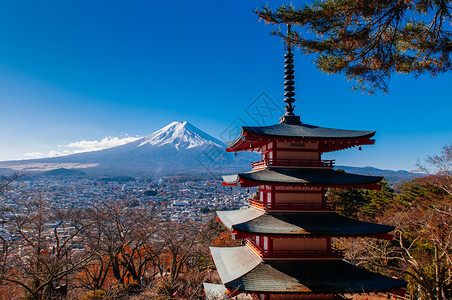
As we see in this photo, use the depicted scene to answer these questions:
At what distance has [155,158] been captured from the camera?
123875mm

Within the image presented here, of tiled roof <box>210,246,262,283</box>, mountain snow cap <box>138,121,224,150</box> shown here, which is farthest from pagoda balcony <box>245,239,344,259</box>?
mountain snow cap <box>138,121,224,150</box>

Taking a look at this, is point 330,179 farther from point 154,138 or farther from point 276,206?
point 154,138

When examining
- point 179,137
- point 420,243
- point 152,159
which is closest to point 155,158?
point 152,159

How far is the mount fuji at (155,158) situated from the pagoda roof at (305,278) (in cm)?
9353

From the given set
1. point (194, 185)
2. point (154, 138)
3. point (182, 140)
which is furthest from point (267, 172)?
point (154, 138)

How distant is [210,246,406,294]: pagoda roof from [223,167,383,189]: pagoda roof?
278 centimetres

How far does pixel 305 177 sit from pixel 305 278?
326cm

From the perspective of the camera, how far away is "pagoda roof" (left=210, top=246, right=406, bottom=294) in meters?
8.49

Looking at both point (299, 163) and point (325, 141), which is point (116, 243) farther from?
point (325, 141)

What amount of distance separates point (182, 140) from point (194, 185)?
91.8 feet

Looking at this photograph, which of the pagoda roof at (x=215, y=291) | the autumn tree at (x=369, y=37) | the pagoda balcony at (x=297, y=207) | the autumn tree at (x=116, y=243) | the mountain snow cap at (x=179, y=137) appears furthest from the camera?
the mountain snow cap at (x=179, y=137)

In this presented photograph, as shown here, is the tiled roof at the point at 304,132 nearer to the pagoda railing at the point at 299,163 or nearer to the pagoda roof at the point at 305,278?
the pagoda railing at the point at 299,163

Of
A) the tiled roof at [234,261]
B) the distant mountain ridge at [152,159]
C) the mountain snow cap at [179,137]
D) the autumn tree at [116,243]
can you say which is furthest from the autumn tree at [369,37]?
the mountain snow cap at [179,137]

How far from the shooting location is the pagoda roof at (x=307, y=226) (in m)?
9.02
